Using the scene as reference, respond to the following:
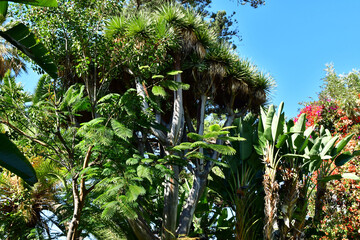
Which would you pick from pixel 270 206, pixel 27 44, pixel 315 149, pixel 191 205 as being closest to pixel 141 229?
pixel 191 205

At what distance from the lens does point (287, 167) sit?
9359 millimetres

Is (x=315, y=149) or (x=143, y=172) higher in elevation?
(x=315, y=149)

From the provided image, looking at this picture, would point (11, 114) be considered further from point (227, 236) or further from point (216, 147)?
point (227, 236)

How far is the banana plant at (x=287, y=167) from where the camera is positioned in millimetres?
8539

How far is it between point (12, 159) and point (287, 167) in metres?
8.57

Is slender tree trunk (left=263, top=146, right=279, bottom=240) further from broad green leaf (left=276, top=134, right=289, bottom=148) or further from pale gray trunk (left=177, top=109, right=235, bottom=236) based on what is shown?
pale gray trunk (left=177, top=109, right=235, bottom=236)

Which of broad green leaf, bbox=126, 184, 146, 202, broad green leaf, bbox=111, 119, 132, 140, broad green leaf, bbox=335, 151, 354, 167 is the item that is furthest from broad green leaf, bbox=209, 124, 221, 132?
broad green leaf, bbox=335, 151, 354, 167

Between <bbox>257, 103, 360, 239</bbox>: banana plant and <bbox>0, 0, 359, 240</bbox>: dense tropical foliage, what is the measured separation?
0.03m

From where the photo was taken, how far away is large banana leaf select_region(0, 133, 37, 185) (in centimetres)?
160

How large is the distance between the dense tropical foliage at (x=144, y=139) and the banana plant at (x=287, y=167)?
3 cm

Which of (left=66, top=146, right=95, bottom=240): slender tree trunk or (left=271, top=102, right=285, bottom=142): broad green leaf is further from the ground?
(left=271, top=102, right=285, bottom=142): broad green leaf

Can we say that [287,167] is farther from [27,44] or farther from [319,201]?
[27,44]

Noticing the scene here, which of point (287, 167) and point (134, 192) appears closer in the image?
point (134, 192)

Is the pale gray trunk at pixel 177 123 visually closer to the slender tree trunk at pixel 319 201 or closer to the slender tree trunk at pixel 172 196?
the slender tree trunk at pixel 172 196
